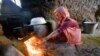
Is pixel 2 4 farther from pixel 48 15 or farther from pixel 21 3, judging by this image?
pixel 48 15

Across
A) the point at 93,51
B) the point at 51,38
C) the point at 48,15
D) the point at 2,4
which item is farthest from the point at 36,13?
the point at 93,51

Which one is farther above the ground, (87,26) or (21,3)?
(21,3)

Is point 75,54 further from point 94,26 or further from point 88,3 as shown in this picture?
point 88,3

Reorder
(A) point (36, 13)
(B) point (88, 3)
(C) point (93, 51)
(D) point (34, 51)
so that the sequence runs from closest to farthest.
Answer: (D) point (34, 51) < (C) point (93, 51) < (A) point (36, 13) < (B) point (88, 3)

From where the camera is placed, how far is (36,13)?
772 cm

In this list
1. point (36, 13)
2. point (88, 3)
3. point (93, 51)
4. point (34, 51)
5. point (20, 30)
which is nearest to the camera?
point (34, 51)

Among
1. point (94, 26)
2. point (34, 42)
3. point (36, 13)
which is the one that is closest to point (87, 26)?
point (94, 26)

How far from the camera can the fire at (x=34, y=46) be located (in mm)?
4543

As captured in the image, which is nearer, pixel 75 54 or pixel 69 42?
pixel 75 54

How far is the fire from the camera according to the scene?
4.54 metres

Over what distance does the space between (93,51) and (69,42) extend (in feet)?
1.96

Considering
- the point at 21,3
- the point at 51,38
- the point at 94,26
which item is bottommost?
the point at 94,26

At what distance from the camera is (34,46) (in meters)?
4.73

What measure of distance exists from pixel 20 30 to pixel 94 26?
3216 millimetres
